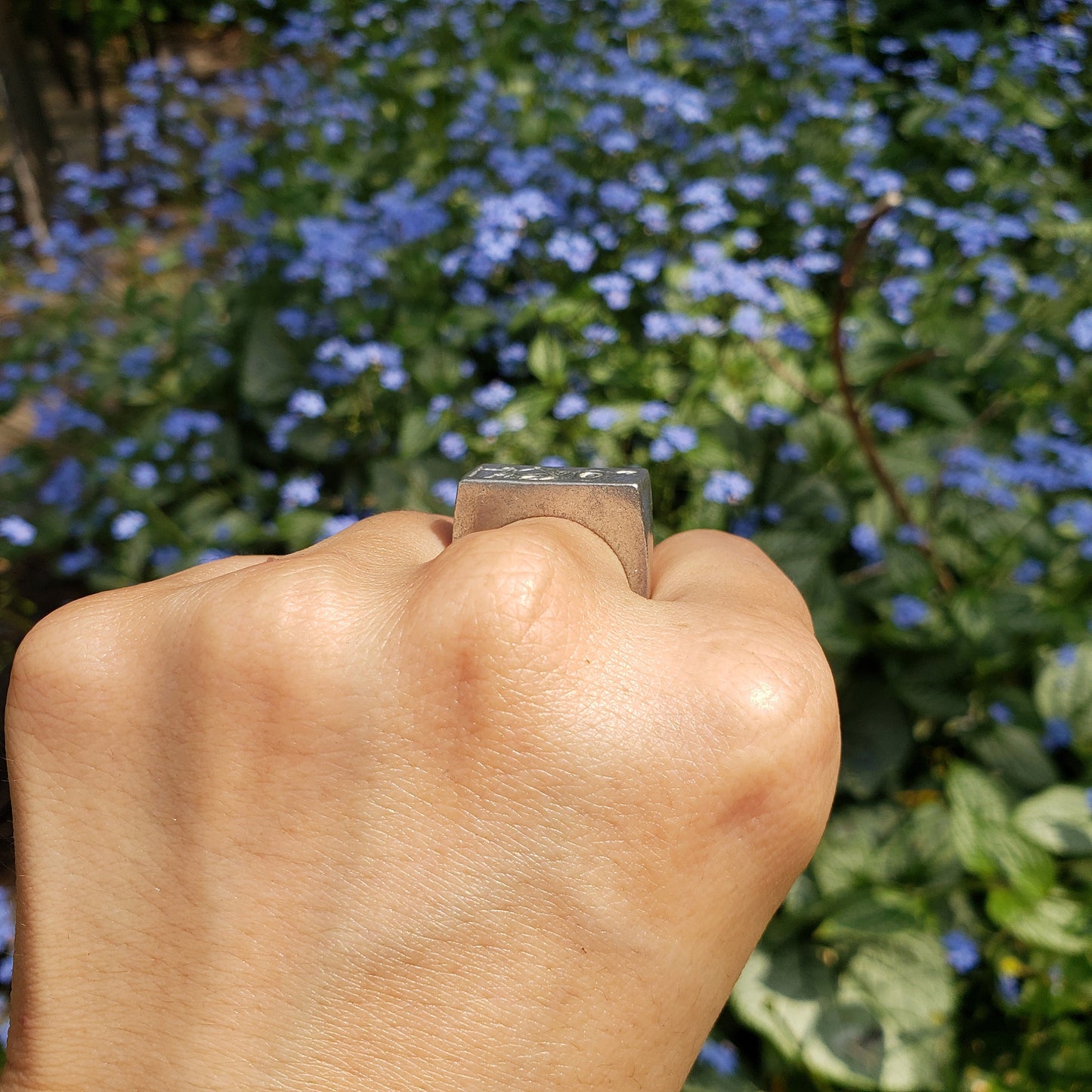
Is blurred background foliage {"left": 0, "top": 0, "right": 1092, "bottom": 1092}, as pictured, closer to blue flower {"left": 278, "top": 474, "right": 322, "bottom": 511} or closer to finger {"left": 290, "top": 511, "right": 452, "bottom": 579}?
blue flower {"left": 278, "top": 474, "right": 322, "bottom": 511}

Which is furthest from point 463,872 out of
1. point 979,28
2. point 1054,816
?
point 979,28

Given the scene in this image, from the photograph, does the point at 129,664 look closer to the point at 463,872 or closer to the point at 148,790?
the point at 148,790

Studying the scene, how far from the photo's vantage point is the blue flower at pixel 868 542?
1714 mm

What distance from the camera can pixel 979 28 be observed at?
12.0ft

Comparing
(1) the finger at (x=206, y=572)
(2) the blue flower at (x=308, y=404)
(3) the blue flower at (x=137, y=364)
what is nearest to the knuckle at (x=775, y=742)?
(1) the finger at (x=206, y=572)

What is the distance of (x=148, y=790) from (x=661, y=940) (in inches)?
14.6

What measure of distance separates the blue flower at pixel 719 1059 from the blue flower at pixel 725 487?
3.28 feet

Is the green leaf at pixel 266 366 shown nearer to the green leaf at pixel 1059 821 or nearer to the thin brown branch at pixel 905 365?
the thin brown branch at pixel 905 365

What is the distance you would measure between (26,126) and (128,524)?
8.69 feet

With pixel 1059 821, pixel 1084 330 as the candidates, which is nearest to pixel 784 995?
pixel 1059 821

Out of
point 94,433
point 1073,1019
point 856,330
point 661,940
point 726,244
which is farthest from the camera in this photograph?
point 94,433

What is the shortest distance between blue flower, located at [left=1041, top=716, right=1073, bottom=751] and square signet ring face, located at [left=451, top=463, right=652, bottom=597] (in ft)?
4.18

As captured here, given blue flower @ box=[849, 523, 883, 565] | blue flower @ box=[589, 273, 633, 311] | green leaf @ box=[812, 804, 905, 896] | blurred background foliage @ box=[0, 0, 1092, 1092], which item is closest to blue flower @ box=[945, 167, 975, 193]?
blurred background foliage @ box=[0, 0, 1092, 1092]

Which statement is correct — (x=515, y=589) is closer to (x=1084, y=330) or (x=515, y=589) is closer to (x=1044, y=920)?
(x=1044, y=920)
